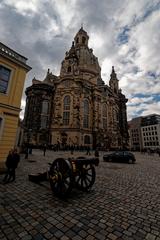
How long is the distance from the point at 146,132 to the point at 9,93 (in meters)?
87.3

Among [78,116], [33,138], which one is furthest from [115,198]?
[33,138]

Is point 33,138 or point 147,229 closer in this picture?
point 147,229

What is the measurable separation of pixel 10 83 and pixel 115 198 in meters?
10.4

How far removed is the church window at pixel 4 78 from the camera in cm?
1004

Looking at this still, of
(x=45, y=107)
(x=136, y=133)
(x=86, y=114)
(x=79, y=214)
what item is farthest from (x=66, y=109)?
(x=136, y=133)

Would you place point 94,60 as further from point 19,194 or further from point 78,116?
point 19,194

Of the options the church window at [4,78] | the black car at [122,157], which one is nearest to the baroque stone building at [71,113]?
the black car at [122,157]

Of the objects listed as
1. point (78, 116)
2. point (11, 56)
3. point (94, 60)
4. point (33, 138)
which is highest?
point (94, 60)

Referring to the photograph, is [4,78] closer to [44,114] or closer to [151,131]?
[44,114]

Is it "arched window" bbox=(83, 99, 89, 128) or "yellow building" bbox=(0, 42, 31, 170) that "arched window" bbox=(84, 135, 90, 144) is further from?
"yellow building" bbox=(0, 42, 31, 170)

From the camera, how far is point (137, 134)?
89250mm

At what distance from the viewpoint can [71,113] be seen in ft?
133

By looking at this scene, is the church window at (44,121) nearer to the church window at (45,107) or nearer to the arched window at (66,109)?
the church window at (45,107)

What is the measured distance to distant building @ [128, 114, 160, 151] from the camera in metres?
78.0
